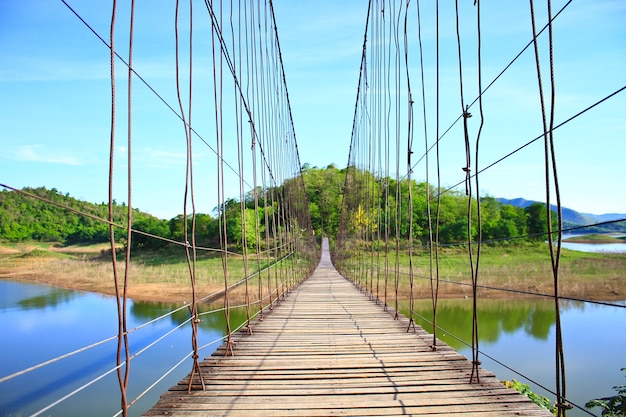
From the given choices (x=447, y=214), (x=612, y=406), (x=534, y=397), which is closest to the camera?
(x=612, y=406)

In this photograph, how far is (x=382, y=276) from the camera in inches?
606

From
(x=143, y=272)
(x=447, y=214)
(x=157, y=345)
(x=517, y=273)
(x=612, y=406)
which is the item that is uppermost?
(x=447, y=214)

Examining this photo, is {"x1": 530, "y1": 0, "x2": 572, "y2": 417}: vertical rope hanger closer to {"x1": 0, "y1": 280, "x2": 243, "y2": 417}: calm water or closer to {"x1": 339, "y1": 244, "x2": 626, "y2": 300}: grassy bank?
{"x1": 0, "y1": 280, "x2": 243, "y2": 417}: calm water

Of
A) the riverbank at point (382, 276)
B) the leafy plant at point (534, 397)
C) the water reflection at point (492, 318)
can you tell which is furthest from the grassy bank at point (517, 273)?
the leafy plant at point (534, 397)

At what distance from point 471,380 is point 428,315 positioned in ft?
34.3

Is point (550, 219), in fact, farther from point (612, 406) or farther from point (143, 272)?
point (143, 272)

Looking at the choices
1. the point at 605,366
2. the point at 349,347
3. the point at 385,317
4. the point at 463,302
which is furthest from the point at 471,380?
the point at 463,302

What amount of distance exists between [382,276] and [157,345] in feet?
26.2

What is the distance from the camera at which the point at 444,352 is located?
6.72 feet

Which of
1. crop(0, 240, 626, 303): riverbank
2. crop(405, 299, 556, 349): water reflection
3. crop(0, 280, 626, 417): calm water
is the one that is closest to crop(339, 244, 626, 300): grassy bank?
crop(0, 240, 626, 303): riverbank

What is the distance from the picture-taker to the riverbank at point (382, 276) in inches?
603

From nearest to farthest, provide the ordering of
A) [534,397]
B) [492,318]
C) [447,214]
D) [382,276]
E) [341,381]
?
[341,381], [534,397], [492,318], [382,276], [447,214]

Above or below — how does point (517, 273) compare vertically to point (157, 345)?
above

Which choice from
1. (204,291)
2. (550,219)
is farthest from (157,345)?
(550,219)
